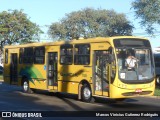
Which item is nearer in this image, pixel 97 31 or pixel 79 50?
pixel 79 50

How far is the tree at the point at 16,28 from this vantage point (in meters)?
64.1

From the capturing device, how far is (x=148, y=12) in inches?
1742

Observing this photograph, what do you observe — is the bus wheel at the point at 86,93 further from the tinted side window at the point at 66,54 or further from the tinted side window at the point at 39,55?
the tinted side window at the point at 39,55

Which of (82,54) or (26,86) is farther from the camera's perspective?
(26,86)

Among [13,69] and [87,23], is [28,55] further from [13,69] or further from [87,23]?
[87,23]

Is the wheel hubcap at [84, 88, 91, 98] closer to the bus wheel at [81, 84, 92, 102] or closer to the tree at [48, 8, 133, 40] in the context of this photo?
the bus wheel at [81, 84, 92, 102]

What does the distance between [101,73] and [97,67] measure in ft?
1.38

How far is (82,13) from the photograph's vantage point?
80.6m

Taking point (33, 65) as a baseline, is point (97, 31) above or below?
above

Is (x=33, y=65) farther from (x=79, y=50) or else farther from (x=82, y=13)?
(x=82, y=13)

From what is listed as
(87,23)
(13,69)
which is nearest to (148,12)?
(13,69)

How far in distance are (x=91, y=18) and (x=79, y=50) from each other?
197ft

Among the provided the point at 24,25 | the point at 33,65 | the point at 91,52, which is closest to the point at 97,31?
the point at 24,25

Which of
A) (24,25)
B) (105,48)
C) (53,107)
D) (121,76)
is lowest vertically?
(53,107)
